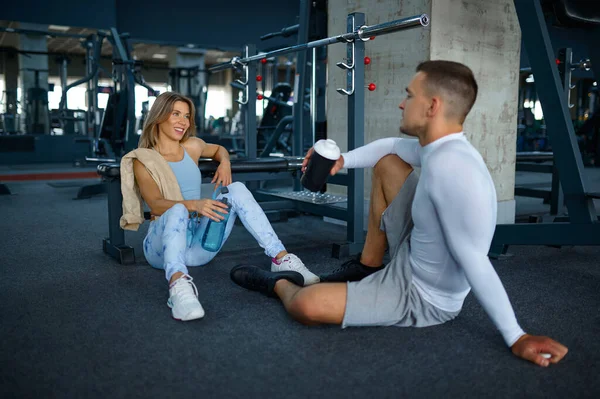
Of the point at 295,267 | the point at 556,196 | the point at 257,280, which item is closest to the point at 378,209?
the point at 295,267

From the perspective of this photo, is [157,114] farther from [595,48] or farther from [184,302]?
[595,48]

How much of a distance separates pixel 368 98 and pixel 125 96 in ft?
9.82

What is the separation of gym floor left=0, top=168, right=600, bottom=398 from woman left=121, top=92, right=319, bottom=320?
0.57ft

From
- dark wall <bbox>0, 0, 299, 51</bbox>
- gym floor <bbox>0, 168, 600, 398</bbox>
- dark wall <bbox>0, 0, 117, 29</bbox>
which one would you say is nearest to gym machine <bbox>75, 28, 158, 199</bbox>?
dark wall <bbox>0, 0, 117, 29</bbox>

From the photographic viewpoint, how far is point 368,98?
10.3 feet

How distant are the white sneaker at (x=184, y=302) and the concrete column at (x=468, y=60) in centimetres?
169

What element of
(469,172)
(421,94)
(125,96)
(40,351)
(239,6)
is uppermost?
(239,6)

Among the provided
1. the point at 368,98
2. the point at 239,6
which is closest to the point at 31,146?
the point at 239,6

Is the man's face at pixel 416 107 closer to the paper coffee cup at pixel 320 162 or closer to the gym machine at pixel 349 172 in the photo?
the paper coffee cup at pixel 320 162

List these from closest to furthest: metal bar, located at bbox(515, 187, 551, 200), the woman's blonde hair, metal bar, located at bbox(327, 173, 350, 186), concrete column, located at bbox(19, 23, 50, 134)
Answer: the woman's blonde hair < metal bar, located at bbox(327, 173, 350, 186) < metal bar, located at bbox(515, 187, 551, 200) < concrete column, located at bbox(19, 23, 50, 134)

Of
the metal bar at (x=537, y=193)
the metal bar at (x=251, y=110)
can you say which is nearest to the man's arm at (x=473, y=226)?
the metal bar at (x=251, y=110)

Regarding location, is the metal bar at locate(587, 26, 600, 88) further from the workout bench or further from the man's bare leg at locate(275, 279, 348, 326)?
the man's bare leg at locate(275, 279, 348, 326)

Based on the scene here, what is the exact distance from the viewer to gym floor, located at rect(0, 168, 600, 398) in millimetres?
1236

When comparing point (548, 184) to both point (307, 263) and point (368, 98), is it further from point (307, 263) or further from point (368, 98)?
point (307, 263)
